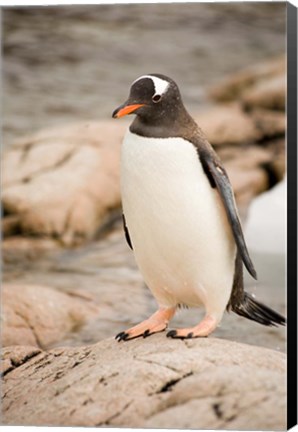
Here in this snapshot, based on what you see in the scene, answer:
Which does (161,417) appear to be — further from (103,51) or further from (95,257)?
(103,51)

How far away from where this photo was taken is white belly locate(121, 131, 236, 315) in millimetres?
3197

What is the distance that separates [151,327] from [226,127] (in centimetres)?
281

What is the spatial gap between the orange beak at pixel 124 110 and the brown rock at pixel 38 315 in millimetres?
1549

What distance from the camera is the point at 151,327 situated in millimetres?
3428

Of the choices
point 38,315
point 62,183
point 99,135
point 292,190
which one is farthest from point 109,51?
point 292,190

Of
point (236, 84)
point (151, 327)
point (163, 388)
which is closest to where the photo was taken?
point (163, 388)

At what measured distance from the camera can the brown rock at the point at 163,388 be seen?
300 centimetres

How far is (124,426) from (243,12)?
2.46 meters

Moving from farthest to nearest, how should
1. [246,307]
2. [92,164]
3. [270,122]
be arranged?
1. [92,164]
2. [270,122]
3. [246,307]

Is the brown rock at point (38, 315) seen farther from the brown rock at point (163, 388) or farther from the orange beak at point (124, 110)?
the orange beak at point (124, 110)

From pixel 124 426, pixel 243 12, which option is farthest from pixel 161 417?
pixel 243 12

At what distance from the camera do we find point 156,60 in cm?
577

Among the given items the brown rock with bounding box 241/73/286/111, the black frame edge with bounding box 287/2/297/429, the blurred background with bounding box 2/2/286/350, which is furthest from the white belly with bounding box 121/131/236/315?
the brown rock with bounding box 241/73/286/111

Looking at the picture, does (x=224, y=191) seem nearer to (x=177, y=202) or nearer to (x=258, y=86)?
(x=177, y=202)
